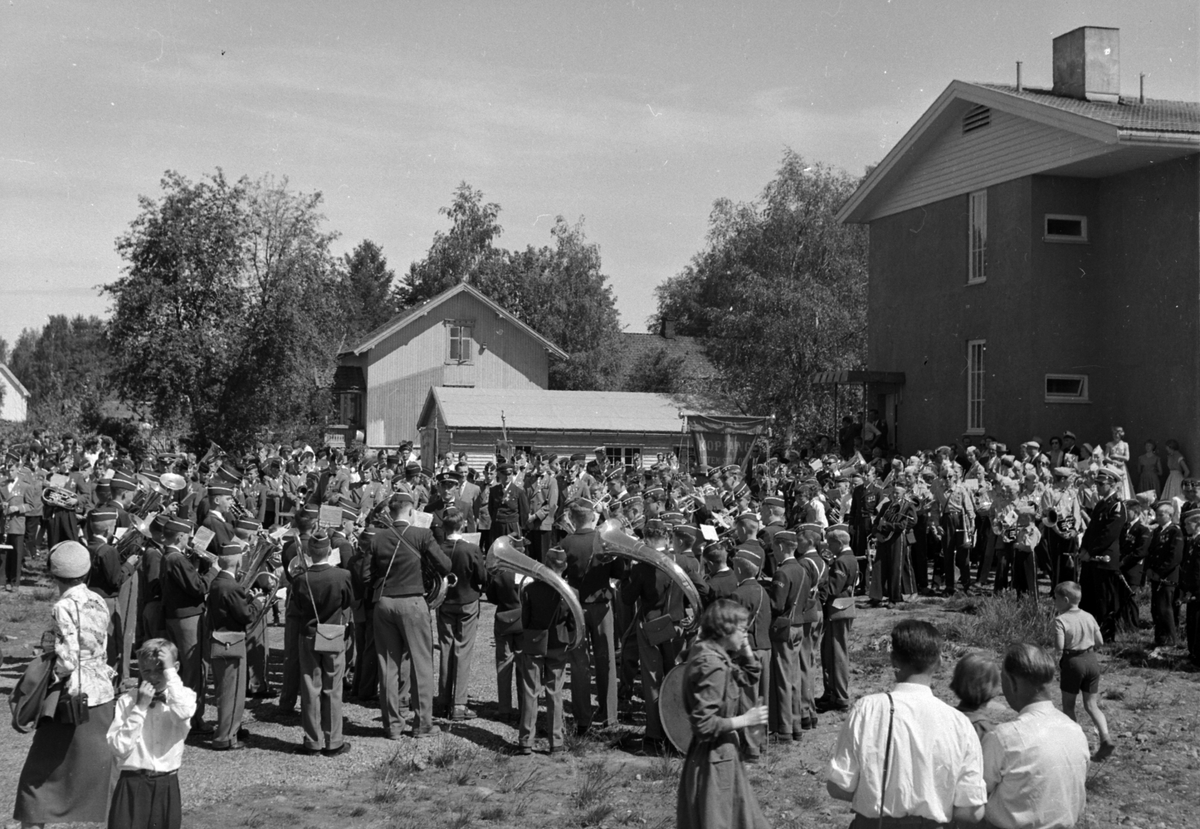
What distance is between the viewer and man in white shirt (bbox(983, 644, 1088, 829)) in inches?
190

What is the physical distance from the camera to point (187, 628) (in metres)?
9.55

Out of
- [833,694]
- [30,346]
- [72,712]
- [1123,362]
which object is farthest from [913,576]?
[30,346]

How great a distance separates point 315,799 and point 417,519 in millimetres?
3075

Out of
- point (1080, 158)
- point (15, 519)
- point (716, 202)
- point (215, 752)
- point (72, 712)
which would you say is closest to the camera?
point (72, 712)

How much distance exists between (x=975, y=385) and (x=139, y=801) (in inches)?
878

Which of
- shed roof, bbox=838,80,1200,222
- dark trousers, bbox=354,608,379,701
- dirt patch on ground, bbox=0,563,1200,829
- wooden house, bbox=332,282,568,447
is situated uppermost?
shed roof, bbox=838,80,1200,222

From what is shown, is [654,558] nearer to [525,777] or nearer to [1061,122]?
[525,777]

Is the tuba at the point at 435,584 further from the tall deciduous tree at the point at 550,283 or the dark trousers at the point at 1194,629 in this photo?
the tall deciduous tree at the point at 550,283

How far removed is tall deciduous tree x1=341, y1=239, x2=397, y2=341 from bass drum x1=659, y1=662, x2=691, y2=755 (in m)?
79.3

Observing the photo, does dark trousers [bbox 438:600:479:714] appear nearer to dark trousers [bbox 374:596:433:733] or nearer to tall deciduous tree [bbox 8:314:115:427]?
dark trousers [bbox 374:596:433:733]

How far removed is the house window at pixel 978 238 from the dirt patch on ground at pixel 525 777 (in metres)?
15.0

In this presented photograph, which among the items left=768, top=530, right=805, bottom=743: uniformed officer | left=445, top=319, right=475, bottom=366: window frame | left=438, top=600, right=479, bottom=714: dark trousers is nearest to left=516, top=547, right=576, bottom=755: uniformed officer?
left=438, top=600, right=479, bottom=714: dark trousers

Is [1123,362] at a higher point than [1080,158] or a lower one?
lower

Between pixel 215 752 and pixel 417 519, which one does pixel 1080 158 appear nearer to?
pixel 417 519
